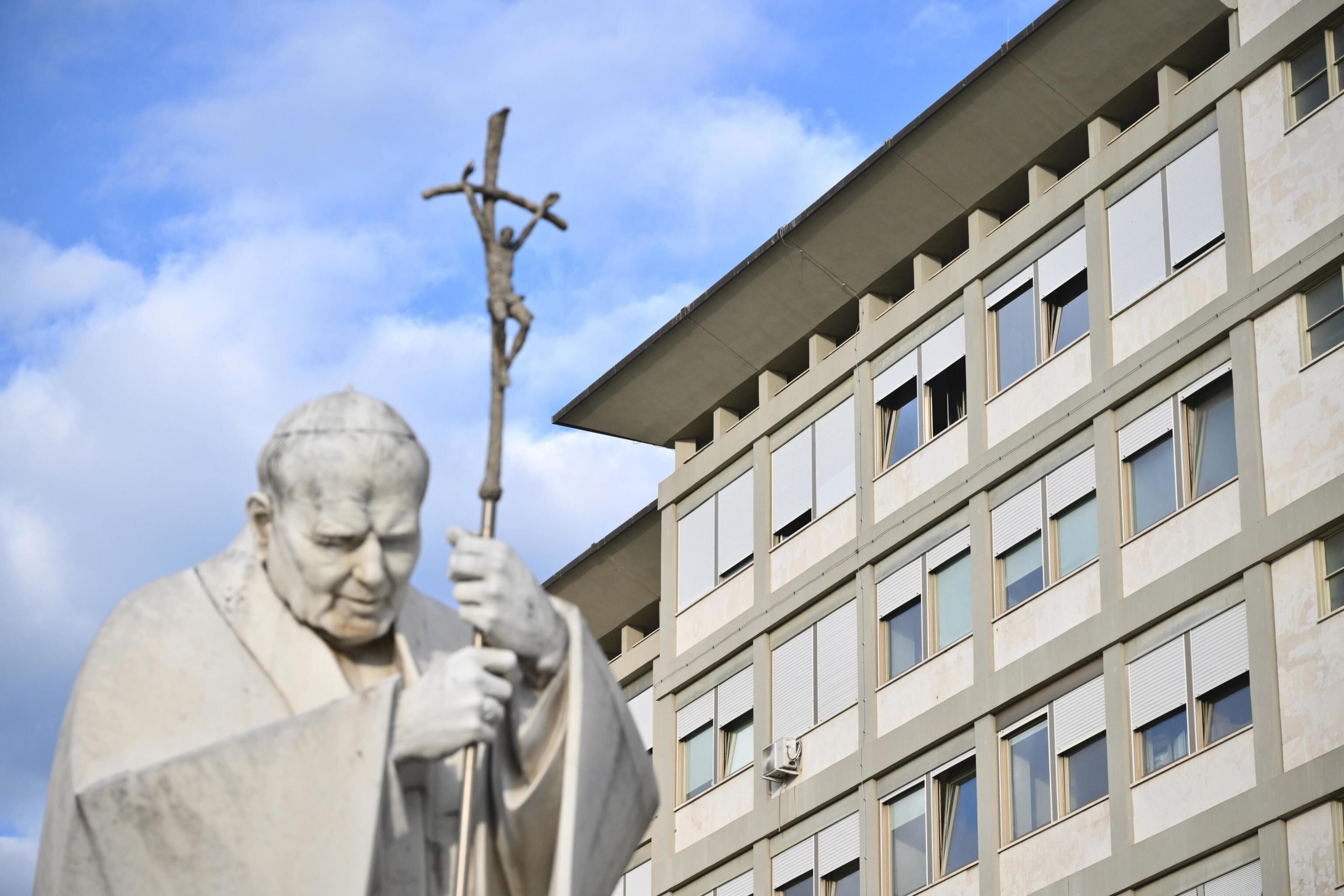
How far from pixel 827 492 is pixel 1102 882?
447 inches

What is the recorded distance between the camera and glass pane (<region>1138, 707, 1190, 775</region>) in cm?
3847

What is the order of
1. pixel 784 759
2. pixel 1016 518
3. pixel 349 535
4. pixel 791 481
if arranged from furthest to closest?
pixel 791 481 → pixel 784 759 → pixel 1016 518 → pixel 349 535

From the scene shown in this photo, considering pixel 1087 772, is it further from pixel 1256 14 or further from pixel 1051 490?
pixel 1256 14

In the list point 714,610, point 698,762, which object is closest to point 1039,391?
point 714,610

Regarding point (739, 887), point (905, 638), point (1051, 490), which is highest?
point (1051, 490)

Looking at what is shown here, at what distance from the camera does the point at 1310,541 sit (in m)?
37.1

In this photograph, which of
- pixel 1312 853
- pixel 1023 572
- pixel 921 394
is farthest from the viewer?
pixel 921 394

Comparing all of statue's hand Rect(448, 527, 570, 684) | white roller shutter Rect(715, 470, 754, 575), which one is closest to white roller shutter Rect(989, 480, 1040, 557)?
white roller shutter Rect(715, 470, 754, 575)

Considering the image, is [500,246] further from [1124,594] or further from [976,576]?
[976,576]

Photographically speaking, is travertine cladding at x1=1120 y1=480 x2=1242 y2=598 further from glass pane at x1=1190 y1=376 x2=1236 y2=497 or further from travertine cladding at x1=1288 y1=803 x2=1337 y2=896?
travertine cladding at x1=1288 y1=803 x2=1337 y2=896

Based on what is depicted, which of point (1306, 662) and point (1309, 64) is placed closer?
point (1306, 662)

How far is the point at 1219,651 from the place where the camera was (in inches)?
1499

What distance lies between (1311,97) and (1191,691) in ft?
27.8

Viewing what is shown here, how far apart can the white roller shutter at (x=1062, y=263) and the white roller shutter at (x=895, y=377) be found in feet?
11.1
